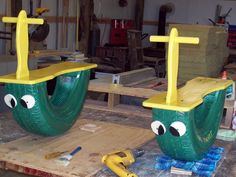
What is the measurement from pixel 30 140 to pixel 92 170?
42 cm

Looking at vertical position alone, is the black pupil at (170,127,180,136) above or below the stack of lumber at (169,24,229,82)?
below

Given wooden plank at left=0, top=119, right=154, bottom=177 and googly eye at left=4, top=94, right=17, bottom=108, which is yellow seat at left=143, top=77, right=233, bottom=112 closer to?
wooden plank at left=0, top=119, right=154, bottom=177

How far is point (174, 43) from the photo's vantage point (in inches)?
53.5

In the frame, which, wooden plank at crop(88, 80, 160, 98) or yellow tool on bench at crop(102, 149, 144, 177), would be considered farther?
wooden plank at crop(88, 80, 160, 98)

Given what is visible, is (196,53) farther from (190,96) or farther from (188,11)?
(188,11)

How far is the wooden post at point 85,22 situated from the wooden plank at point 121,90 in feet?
13.0

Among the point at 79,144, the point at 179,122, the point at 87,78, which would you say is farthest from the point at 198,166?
the point at 87,78

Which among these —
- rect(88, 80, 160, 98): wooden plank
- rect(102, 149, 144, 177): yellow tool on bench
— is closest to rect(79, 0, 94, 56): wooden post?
rect(88, 80, 160, 98): wooden plank

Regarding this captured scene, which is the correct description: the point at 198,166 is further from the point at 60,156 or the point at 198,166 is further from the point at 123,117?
the point at 123,117

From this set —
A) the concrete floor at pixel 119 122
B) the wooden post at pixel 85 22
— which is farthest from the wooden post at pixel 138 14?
the concrete floor at pixel 119 122

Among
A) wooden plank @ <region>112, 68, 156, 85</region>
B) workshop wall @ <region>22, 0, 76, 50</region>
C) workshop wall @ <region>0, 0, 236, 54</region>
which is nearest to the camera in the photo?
wooden plank @ <region>112, 68, 156, 85</region>

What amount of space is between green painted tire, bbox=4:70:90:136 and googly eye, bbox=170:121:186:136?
513mm

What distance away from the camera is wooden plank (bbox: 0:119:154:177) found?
1431mm

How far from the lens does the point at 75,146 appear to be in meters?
1.66
